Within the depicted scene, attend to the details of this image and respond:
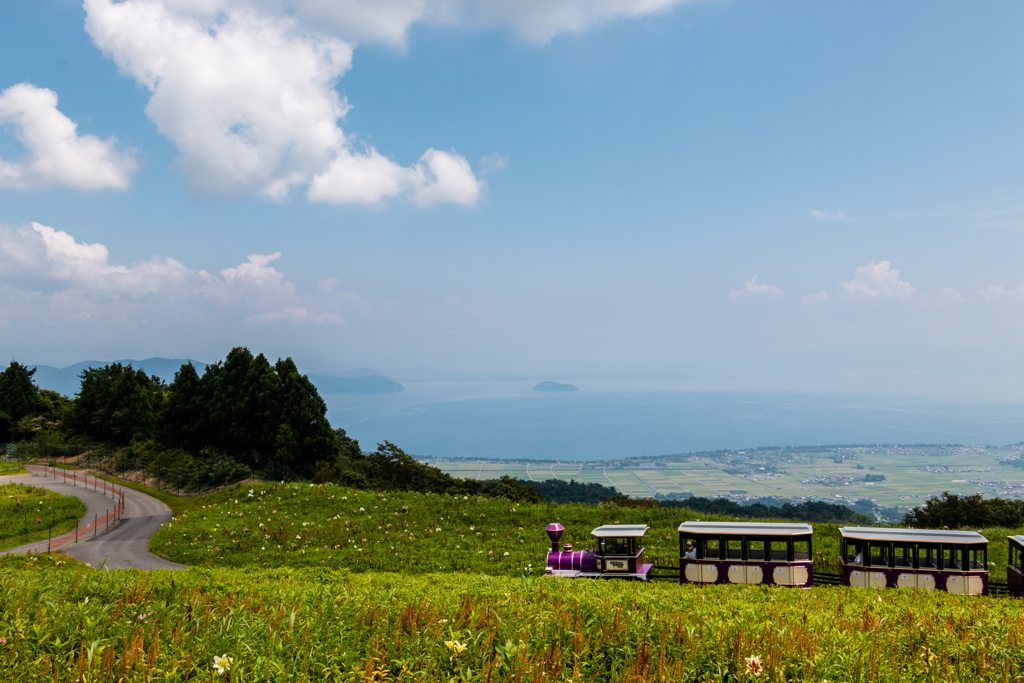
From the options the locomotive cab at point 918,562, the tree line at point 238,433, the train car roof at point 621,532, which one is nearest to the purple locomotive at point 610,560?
the train car roof at point 621,532

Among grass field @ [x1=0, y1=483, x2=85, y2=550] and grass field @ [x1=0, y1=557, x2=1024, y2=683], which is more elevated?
grass field @ [x1=0, y1=557, x2=1024, y2=683]

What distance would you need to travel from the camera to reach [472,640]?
16.2 feet

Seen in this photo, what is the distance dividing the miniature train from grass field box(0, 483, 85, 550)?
24.0m

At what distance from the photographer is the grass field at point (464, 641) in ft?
14.8

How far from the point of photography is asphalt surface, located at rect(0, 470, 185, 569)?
18750 mm

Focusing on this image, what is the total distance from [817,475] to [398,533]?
173 metres

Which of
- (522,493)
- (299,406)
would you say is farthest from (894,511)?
(299,406)

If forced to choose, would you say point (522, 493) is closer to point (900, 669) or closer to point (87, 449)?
point (900, 669)

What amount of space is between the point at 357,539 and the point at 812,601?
50.1 feet

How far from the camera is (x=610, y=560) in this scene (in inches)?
511

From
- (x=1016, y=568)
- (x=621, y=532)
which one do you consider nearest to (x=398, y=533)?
(x=621, y=532)

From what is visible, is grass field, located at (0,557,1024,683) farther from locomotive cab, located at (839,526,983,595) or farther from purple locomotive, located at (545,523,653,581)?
purple locomotive, located at (545,523,653,581)

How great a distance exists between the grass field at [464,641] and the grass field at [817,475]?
93.1 metres

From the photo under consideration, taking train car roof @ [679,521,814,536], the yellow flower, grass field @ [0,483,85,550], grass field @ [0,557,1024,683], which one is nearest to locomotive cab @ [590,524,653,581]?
train car roof @ [679,521,814,536]
